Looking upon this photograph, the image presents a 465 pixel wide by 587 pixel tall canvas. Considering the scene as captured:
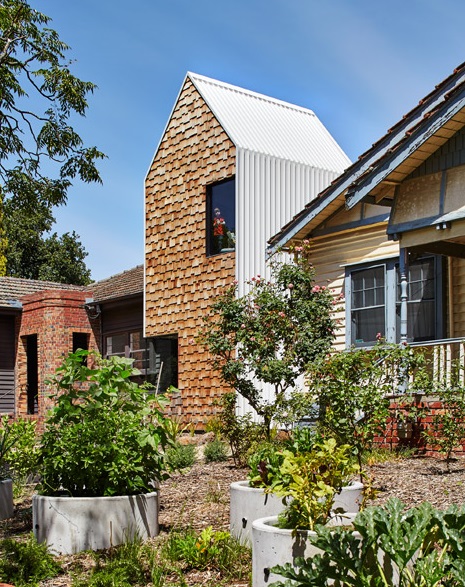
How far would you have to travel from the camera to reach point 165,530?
23.8ft

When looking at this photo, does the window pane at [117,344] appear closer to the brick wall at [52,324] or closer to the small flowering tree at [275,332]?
the brick wall at [52,324]

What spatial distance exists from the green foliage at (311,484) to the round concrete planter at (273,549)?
0.29ft

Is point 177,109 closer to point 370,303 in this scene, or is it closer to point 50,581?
point 370,303

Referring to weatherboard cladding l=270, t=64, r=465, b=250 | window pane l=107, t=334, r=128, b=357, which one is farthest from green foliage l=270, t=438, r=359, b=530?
window pane l=107, t=334, r=128, b=357

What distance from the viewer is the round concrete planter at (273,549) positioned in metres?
4.89

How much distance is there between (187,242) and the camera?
19516mm

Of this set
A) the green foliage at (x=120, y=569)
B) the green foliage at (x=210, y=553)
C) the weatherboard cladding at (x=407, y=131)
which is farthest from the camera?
the weatherboard cladding at (x=407, y=131)

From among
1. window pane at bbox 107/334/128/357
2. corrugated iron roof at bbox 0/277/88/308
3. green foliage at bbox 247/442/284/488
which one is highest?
corrugated iron roof at bbox 0/277/88/308

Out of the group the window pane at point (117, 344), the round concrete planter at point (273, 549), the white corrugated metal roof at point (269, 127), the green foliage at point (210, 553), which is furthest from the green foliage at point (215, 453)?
the window pane at point (117, 344)

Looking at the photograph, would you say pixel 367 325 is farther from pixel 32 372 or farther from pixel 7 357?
pixel 32 372

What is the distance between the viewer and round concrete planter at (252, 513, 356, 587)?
489 centimetres

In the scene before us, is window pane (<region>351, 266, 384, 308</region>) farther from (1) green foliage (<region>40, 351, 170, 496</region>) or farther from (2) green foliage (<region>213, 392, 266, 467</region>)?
(1) green foliage (<region>40, 351, 170, 496</region>)

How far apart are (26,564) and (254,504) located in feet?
5.77

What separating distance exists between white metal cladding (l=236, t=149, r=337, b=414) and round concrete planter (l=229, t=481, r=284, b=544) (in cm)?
1075
